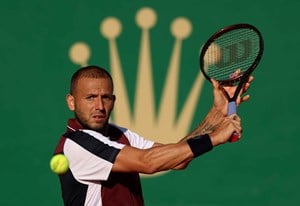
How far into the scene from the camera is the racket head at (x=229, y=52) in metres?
4.34

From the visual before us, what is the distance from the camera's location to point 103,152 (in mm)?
3873

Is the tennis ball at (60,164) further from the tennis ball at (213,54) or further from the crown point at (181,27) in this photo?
the crown point at (181,27)

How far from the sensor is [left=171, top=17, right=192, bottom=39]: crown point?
663 cm

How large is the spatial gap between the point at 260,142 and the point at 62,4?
1884mm

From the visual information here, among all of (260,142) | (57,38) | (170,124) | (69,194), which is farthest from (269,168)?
(69,194)

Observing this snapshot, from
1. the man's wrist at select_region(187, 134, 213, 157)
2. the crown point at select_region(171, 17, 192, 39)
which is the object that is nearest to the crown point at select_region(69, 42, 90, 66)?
the crown point at select_region(171, 17, 192, 39)

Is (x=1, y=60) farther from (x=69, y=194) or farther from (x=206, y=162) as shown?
(x=69, y=194)

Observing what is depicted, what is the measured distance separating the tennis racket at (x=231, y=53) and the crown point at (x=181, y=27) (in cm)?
207

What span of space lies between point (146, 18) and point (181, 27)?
11.1 inches

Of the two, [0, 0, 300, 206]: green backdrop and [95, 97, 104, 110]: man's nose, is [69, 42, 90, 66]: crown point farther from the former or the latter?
[95, 97, 104, 110]: man's nose

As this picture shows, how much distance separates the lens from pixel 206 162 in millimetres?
6598

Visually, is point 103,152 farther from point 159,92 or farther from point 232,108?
point 159,92

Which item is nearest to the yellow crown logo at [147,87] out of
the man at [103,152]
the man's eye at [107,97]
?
the man at [103,152]

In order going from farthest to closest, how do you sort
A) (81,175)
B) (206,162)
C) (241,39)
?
(206,162)
(241,39)
(81,175)
